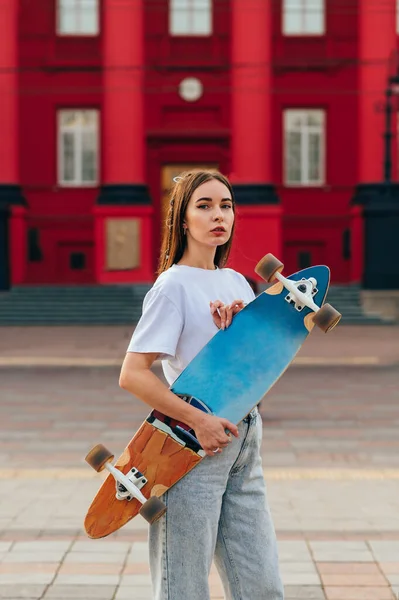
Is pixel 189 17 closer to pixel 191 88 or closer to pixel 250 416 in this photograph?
pixel 191 88

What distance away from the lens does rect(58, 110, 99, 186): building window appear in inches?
1075

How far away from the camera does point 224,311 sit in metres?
3.00

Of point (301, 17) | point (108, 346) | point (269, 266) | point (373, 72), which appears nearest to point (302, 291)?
point (269, 266)

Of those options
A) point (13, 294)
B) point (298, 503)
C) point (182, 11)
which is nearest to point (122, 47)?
point (182, 11)

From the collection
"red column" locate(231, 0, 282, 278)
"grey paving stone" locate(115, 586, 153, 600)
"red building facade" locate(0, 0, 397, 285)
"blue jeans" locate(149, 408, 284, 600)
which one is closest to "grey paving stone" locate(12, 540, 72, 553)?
"grey paving stone" locate(115, 586, 153, 600)

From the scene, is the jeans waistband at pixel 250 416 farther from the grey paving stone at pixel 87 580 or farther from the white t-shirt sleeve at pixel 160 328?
the grey paving stone at pixel 87 580

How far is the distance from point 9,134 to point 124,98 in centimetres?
291

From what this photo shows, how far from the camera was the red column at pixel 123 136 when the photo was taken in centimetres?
2594

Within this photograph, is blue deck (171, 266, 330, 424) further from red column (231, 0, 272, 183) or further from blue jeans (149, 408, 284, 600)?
red column (231, 0, 272, 183)

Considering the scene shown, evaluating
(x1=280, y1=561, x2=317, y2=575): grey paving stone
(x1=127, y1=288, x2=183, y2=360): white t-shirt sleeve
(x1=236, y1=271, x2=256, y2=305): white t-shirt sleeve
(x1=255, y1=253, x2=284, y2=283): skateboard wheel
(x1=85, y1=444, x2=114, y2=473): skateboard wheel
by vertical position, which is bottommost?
(x1=280, y1=561, x2=317, y2=575): grey paving stone

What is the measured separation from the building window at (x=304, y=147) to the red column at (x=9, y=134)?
6660mm

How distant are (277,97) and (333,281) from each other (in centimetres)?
481

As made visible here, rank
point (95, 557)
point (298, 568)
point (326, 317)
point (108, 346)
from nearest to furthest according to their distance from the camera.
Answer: point (326, 317)
point (298, 568)
point (95, 557)
point (108, 346)

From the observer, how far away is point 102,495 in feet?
9.85
